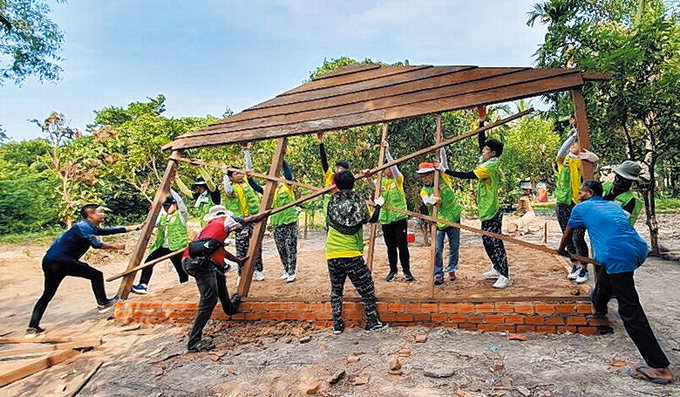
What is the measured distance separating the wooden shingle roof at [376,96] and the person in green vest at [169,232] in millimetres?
1057

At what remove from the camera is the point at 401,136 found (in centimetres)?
1071

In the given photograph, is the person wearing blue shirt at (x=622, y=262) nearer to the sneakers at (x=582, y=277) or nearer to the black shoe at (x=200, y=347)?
the sneakers at (x=582, y=277)

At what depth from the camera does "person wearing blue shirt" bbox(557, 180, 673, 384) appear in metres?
3.02

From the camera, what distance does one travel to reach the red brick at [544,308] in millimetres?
4023

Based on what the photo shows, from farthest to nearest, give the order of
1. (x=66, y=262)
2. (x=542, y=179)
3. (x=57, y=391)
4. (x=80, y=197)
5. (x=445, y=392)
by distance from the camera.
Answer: (x=542, y=179)
(x=80, y=197)
(x=66, y=262)
(x=57, y=391)
(x=445, y=392)

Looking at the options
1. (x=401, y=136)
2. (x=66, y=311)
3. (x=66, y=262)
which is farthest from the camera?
(x=401, y=136)

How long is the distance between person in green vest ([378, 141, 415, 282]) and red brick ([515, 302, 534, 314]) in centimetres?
177

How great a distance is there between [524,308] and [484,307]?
386mm

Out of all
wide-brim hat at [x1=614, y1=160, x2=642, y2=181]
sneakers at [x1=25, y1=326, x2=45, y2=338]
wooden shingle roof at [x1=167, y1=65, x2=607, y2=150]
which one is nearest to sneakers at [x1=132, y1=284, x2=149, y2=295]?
sneakers at [x1=25, y1=326, x2=45, y2=338]

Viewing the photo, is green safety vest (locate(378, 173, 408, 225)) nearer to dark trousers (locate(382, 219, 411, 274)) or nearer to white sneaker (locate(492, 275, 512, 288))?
dark trousers (locate(382, 219, 411, 274))

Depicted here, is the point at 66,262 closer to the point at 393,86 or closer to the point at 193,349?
the point at 193,349

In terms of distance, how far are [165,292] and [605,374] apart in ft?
18.2

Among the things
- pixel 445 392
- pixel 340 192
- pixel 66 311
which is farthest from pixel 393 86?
pixel 66 311

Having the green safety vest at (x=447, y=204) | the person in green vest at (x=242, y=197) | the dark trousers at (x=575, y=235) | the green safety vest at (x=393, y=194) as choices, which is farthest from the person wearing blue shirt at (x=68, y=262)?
the dark trousers at (x=575, y=235)
